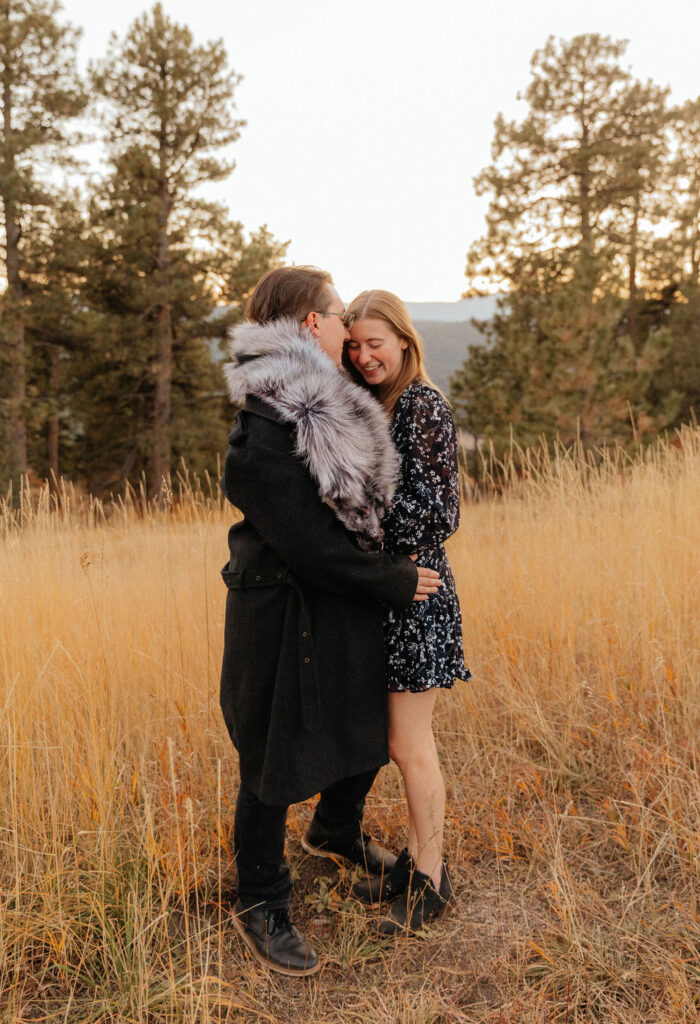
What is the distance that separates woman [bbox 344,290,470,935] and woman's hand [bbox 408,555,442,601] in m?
0.07

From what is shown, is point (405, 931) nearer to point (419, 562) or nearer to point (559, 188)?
point (419, 562)

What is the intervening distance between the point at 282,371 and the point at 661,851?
6.31 feet

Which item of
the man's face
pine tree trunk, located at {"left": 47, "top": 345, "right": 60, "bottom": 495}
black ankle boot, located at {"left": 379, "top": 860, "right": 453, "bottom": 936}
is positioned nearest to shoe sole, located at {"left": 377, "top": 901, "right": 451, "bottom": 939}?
black ankle boot, located at {"left": 379, "top": 860, "right": 453, "bottom": 936}

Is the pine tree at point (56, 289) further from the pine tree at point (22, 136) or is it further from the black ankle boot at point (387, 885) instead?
the black ankle boot at point (387, 885)

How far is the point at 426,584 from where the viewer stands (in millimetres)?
→ 1904

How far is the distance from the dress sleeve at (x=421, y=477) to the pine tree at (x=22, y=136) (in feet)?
42.7

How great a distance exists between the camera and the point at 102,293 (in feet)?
51.3

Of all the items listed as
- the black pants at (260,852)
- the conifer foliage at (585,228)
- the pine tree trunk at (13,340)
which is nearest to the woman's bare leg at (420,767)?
the black pants at (260,852)

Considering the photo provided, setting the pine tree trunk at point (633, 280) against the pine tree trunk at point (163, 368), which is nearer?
the pine tree trunk at point (163, 368)

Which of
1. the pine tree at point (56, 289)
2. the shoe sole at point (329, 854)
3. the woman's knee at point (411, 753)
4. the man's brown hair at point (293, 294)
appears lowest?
the shoe sole at point (329, 854)

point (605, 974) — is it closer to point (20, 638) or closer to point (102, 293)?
point (20, 638)

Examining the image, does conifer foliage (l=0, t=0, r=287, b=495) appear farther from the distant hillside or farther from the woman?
the distant hillside

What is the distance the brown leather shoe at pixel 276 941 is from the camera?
1.91 meters

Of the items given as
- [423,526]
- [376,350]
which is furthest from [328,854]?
[376,350]
